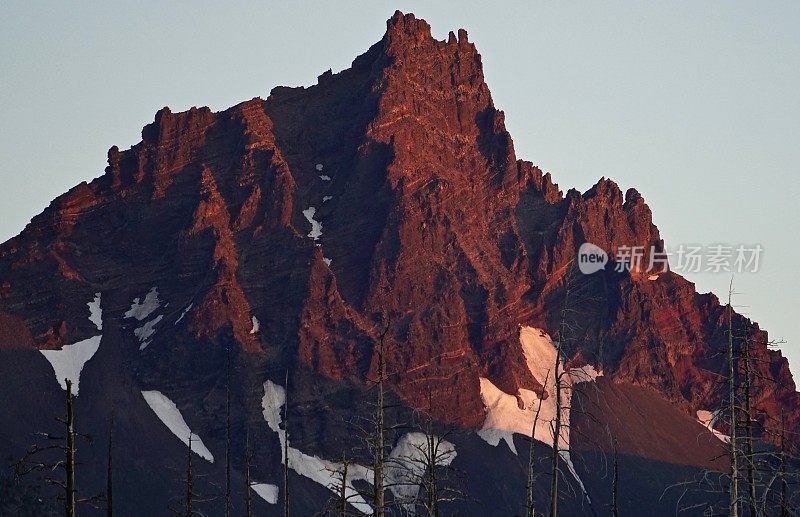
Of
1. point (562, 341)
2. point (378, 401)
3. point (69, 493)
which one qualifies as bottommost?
point (69, 493)

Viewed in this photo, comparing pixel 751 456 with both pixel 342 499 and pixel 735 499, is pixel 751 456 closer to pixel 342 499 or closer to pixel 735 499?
pixel 735 499

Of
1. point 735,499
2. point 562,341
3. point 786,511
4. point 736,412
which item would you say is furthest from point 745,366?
point 786,511

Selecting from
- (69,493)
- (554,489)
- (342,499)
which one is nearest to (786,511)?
(554,489)

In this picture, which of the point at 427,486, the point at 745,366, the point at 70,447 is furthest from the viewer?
the point at 427,486

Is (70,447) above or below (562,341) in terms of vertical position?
below

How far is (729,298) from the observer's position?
182 feet

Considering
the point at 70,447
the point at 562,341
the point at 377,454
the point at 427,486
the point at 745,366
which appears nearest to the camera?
the point at 70,447

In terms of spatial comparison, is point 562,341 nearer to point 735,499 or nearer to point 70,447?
point 735,499

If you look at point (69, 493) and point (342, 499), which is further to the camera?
point (342, 499)

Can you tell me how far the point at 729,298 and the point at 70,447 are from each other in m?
23.7

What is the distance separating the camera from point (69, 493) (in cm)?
4816

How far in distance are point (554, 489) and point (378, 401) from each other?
1517 centimetres

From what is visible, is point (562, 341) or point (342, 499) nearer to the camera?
point (342, 499)

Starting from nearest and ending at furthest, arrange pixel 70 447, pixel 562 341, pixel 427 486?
1. pixel 70 447
2. pixel 562 341
3. pixel 427 486
